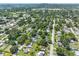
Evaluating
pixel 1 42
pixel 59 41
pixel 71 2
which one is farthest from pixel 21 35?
pixel 71 2

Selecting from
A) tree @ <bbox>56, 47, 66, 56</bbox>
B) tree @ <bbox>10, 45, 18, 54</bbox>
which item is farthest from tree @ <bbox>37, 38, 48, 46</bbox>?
tree @ <bbox>10, 45, 18, 54</bbox>

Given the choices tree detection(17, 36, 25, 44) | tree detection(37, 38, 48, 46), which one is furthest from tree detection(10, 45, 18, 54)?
tree detection(37, 38, 48, 46)

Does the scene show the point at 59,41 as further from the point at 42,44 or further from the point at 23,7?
the point at 23,7

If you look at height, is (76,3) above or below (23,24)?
above

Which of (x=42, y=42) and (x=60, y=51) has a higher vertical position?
(x=42, y=42)

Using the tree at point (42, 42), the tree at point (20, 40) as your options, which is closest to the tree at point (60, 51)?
the tree at point (42, 42)

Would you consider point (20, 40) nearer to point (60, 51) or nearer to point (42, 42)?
point (42, 42)

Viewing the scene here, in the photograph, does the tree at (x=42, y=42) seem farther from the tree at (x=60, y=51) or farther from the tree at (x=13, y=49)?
the tree at (x=13, y=49)

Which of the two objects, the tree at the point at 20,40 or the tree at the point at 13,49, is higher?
the tree at the point at 20,40

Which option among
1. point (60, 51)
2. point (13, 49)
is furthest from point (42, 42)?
point (13, 49)

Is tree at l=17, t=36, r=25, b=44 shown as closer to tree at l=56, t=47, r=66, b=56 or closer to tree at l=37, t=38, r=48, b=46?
tree at l=37, t=38, r=48, b=46

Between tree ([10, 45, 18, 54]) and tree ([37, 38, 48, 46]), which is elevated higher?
tree ([37, 38, 48, 46])
